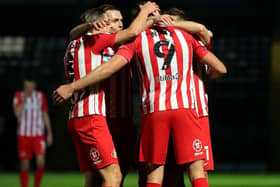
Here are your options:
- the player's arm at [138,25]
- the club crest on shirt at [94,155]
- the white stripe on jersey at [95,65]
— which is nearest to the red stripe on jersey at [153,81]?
the player's arm at [138,25]

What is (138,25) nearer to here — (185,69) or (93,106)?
(185,69)

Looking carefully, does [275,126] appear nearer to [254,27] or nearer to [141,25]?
[254,27]

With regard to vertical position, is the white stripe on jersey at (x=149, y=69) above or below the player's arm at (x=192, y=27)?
below

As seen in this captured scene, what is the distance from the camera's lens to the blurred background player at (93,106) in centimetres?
513

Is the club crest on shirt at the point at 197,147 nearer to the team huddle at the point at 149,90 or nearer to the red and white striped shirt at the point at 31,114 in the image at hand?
the team huddle at the point at 149,90

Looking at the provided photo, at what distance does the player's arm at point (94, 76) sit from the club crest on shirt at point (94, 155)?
0.44m

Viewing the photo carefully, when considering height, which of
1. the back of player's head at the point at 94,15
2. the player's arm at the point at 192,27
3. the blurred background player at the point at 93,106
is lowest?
the blurred background player at the point at 93,106

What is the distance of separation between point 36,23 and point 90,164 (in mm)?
13869

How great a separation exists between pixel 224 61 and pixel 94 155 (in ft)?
47.0

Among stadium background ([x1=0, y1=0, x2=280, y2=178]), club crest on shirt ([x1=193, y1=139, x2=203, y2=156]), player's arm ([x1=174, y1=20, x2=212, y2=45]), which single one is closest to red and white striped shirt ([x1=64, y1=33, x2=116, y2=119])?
player's arm ([x1=174, y1=20, x2=212, y2=45])

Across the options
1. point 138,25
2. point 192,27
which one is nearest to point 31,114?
point 192,27

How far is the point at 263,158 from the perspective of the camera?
70.2 feet

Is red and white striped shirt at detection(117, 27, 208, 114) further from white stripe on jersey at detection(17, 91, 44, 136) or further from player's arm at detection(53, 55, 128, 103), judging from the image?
white stripe on jersey at detection(17, 91, 44, 136)

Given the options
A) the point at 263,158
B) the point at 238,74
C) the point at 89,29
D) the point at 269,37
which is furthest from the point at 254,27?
the point at 89,29
